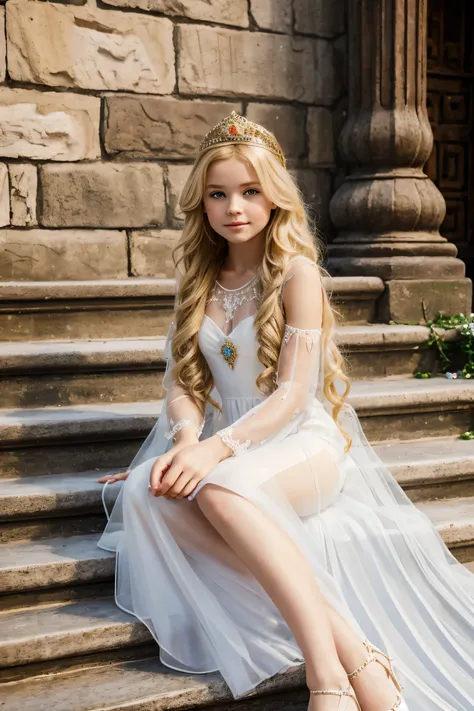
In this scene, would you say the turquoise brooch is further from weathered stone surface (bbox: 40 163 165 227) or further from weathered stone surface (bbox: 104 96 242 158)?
weathered stone surface (bbox: 104 96 242 158)

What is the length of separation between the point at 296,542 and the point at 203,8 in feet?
11.0

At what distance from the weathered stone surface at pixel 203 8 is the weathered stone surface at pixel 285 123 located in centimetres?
47

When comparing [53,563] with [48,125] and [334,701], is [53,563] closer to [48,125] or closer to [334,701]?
[334,701]

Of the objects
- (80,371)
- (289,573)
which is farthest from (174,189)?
(289,573)

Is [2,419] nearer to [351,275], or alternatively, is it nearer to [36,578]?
[36,578]

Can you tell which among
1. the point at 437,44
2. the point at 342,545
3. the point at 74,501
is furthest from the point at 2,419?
the point at 437,44

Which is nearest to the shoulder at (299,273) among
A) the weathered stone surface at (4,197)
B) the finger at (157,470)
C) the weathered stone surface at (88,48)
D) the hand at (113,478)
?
the finger at (157,470)

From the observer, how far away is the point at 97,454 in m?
3.12

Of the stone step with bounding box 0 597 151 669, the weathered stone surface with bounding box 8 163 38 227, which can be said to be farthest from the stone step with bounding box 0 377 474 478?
the weathered stone surface with bounding box 8 163 38 227

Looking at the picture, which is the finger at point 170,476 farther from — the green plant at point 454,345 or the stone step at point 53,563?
the green plant at point 454,345

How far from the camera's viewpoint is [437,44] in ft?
17.0

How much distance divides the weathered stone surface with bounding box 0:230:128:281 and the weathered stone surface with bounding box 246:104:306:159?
1073 mm

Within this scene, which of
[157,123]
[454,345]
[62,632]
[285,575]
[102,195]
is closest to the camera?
[285,575]

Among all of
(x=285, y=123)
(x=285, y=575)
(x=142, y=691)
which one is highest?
(x=285, y=123)
